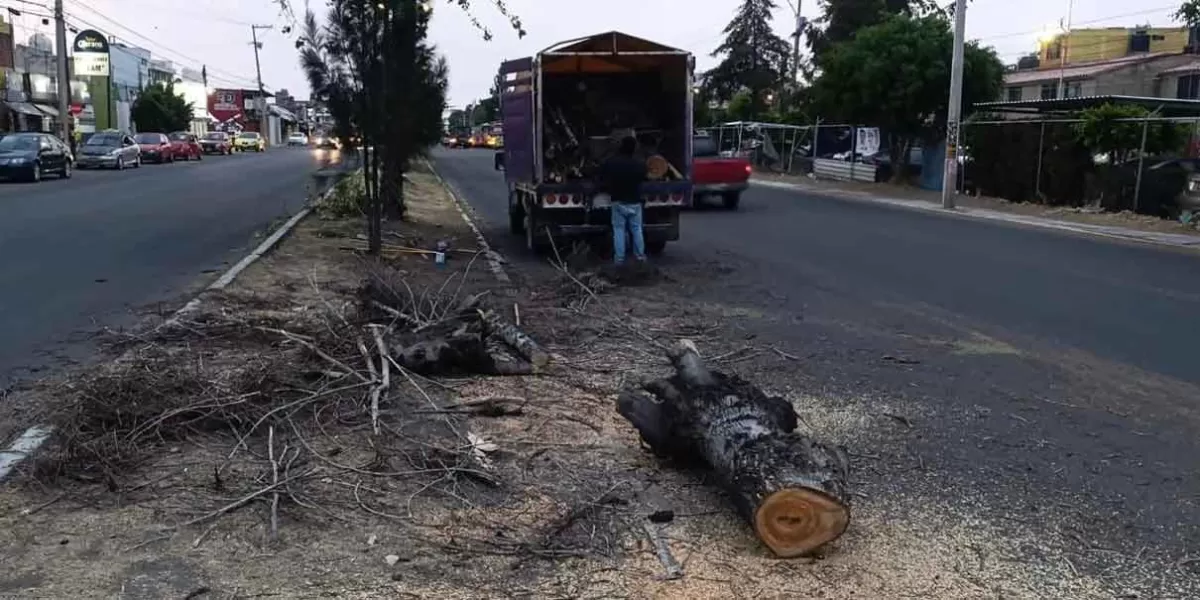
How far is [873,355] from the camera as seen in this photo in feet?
28.0

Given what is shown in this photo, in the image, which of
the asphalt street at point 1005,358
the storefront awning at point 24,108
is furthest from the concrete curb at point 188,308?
the storefront awning at point 24,108

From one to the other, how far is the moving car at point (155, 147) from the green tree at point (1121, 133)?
39.8 meters

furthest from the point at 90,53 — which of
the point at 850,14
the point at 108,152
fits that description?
the point at 850,14

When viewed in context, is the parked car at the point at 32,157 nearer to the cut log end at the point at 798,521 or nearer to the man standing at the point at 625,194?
the man standing at the point at 625,194

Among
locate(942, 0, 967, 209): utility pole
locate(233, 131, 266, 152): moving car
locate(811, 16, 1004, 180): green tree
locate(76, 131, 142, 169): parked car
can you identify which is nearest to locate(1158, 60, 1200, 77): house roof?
locate(811, 16, 1004, 180): green tree

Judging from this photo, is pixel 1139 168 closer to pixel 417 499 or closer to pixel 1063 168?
pixel 1063 168

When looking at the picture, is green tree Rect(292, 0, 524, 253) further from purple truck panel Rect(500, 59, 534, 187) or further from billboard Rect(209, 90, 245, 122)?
billboard Rect(209, 90, 245, 122)

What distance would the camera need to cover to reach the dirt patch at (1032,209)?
821 inches

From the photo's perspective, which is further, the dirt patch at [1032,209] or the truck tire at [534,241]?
the dirt patch at [1032,209]

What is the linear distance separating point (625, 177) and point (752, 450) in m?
9.32

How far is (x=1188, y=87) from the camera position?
164 ft

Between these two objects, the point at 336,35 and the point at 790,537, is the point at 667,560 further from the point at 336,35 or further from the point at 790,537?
the point at 336,35

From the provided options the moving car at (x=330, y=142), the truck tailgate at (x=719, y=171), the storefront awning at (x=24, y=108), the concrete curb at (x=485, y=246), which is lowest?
the concrete curb at (x=485, y=246)

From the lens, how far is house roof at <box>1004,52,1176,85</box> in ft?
168
